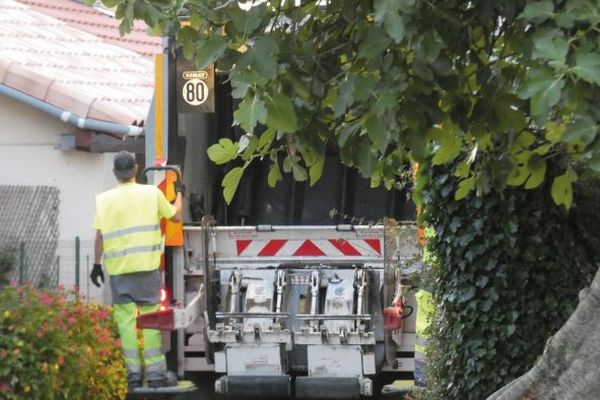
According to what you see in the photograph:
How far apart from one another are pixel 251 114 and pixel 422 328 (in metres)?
4.42

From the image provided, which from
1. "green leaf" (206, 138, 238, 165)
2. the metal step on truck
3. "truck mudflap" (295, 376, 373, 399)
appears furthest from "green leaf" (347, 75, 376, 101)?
"truck mudflap" (295, 376, 373, 399)

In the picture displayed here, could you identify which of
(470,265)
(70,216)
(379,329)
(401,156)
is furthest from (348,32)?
(70,216)

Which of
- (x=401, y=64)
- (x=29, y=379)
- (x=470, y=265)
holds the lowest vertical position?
(x=29, y=379)

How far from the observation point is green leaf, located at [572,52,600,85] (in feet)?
11.4

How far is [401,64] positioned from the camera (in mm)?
4172

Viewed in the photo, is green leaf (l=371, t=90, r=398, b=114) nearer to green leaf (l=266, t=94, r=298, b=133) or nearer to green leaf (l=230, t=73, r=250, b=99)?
green leaf (l=266, t=94, r=298, b=133)

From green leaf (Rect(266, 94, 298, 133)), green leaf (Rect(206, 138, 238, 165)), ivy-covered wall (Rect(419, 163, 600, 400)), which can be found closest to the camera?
green leaf (Rect(266, 94, 298, 133))

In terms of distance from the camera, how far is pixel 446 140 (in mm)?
4828

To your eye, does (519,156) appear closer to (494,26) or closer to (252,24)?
(494,26)

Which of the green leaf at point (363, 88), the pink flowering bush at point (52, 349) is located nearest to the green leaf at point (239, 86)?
the green leaf at point (363, 88)

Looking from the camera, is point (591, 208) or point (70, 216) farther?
point (70, 216)

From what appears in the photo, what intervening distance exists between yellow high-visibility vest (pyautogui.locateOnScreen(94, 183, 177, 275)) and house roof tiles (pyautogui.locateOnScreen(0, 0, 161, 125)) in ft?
15.9

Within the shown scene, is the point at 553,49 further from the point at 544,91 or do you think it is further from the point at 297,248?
the point at 297,248

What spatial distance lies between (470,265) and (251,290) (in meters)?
2.99
